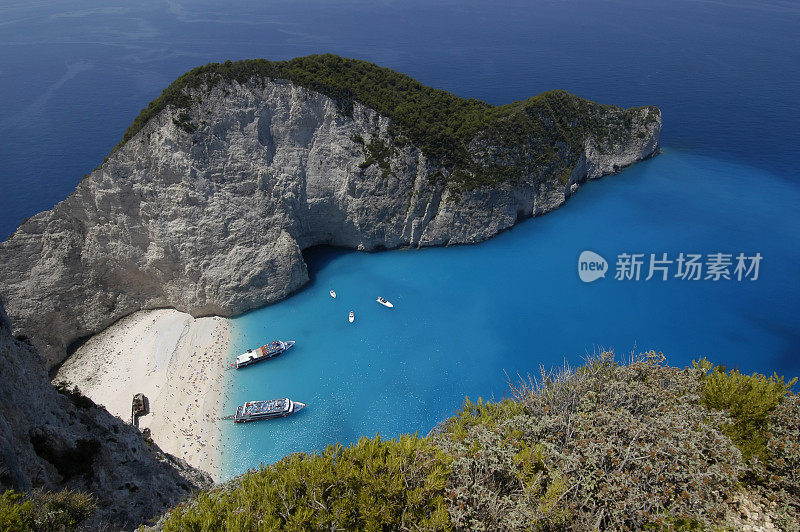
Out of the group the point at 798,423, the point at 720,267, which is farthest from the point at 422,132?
the point at 798,423

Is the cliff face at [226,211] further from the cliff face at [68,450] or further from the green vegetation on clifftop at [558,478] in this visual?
the green vegetation on clifftop at [558,478]

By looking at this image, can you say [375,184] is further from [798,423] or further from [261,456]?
[798,423]

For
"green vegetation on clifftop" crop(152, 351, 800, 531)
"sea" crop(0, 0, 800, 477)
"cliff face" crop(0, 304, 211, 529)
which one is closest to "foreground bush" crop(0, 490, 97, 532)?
"cliff face" crop(0, 304, 211, 529)

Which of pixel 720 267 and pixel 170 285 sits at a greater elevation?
pixel 720 267

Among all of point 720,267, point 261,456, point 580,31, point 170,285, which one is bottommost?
point 261,456

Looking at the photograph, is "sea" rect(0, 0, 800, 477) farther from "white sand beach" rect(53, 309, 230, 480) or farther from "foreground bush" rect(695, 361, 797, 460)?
"foreground bush" rect(695, 361, 797, 460)

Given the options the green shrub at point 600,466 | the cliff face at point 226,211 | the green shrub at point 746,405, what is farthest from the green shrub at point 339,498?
the cliff face at point 226,211

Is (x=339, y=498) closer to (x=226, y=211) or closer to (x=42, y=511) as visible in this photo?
(x=42, y=511)
